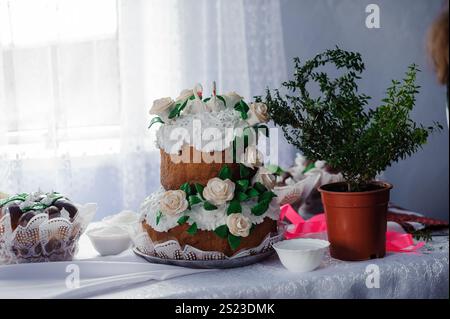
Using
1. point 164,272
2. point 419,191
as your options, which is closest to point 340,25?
point 419,191

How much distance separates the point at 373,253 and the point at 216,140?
431 millimetres

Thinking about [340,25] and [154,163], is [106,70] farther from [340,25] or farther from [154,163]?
[340,25]

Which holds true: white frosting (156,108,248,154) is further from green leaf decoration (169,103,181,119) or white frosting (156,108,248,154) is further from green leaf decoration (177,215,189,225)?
green leaf decoration (177,215,189,225)

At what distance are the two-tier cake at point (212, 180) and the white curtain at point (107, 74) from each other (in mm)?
1585

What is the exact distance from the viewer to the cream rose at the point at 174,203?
1.20 meters

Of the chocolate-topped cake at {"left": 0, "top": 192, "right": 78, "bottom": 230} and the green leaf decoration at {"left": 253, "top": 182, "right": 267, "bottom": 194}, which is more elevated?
the green leaf decoration at {"left": 253, "top": 182, "right": 267, "bottom": 194}

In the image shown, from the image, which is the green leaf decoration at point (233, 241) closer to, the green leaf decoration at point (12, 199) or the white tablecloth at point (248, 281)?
the white tablecloth at point (248, 281)

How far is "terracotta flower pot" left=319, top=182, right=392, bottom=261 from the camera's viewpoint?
1.24 meters

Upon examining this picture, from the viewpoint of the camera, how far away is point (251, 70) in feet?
10.0

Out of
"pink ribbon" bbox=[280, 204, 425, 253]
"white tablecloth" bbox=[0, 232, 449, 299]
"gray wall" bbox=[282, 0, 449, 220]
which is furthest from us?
"gray wall" bbox=[282, 0, 449, 220]

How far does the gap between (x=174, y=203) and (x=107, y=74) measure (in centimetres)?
176

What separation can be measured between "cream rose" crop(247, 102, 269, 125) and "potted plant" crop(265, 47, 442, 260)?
4 centimetres

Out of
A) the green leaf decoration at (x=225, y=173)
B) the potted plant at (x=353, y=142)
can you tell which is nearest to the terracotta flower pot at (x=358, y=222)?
the potted plant at (x=353, y=142)

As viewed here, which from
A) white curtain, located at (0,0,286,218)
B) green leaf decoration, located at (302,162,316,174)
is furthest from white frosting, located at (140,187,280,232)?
white curtain, located at (0,0,286,218)
